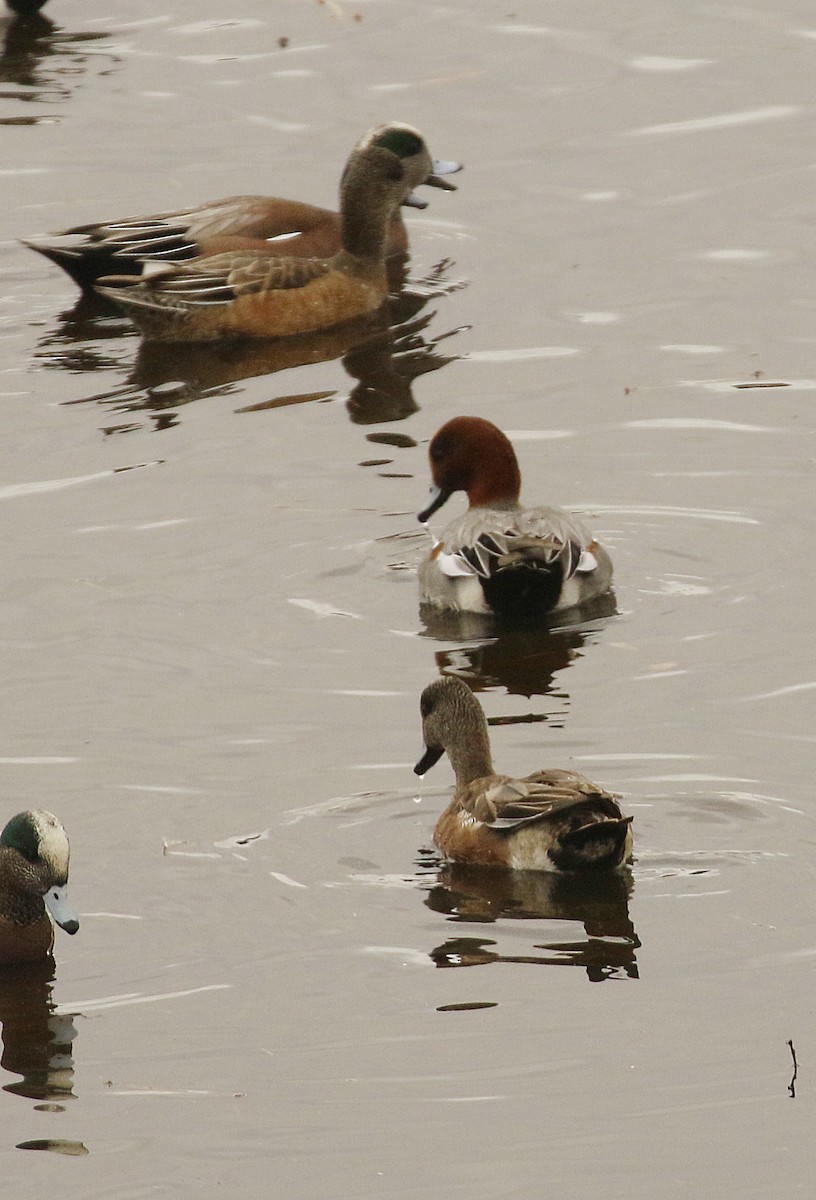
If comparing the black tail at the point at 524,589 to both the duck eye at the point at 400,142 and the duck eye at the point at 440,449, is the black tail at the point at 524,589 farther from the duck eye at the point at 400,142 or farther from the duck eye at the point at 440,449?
the duck eye at the point at 400,142

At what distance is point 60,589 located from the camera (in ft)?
35.8

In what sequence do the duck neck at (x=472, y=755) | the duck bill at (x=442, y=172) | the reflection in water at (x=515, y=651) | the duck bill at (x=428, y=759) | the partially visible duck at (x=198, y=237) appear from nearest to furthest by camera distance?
1. the duck neck at (x=472, y=755)
2. the duck bill at (x=428, y=759)
3. the reflection in water at (x=515, y=651)
4. the partially visible duck at (x=198, y=237)
5. the duck bill at (x=442, y=172)

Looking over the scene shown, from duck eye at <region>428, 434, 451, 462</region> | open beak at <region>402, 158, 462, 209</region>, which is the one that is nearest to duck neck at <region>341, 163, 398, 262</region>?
open beak at <region>402, 158, 462, 209</region>

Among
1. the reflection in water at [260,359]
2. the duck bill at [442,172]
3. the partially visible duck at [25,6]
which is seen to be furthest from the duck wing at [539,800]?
the partially visible duck at [25,6]

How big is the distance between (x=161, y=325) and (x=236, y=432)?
2.13 metres

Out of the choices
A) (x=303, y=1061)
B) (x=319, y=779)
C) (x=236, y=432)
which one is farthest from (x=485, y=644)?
(x=303, y=1061)

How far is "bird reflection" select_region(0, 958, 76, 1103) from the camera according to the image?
688 centimetres

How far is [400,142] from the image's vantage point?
15961 millimetres

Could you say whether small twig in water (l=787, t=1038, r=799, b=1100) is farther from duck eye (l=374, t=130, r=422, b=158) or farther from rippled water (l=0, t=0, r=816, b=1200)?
duck eye (l=374, t=130, r=422, b=158)

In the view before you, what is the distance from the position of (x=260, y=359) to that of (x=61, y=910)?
7.70 metres

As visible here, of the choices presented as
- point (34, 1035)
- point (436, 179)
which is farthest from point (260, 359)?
point (34, 1035)

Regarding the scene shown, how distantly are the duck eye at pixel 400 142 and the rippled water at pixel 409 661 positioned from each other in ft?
2.55

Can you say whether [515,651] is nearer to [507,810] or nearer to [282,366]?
[507,810]

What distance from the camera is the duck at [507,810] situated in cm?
782
